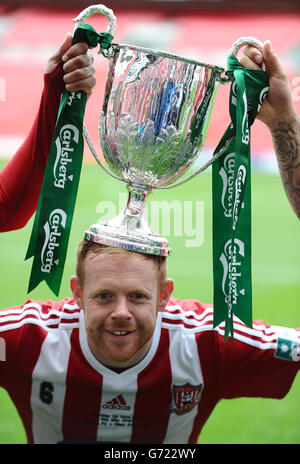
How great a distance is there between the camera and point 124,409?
1.49 meters

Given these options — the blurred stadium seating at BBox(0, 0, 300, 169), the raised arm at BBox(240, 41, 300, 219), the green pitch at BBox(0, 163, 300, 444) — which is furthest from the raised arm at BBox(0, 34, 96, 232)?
the blurred stadium seating at BBox(0, 0, 300, 169)

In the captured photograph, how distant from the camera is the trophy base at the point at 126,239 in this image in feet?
3.84

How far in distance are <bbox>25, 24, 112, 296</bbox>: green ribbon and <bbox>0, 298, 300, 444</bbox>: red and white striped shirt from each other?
1.20ft

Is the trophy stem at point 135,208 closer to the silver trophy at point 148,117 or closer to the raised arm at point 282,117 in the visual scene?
the silver trophy at point 148,117

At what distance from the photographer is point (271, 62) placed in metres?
1.18

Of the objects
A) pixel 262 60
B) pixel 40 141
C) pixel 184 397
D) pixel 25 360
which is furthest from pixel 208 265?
pixel 262 60

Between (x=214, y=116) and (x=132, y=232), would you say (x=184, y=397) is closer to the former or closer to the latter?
(x=132, y=232)

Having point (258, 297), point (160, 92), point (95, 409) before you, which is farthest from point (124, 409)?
point (258, 297)

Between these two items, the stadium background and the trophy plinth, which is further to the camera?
the stadium background

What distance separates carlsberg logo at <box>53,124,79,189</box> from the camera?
1.16 meters

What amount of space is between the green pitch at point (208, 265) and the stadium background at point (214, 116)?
0.07 feet

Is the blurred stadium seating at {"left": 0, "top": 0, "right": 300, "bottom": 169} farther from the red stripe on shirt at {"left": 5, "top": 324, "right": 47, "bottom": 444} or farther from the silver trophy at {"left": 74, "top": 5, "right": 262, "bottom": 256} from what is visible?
the silver trophy at {"left": 74, "top": 5, "right": 262, "bottom": 256}

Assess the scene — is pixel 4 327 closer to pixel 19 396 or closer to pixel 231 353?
pixel 19 396

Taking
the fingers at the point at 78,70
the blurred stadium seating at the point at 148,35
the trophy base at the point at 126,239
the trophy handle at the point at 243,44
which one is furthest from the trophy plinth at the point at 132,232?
the blurred stadium seating at the point at 148,35
